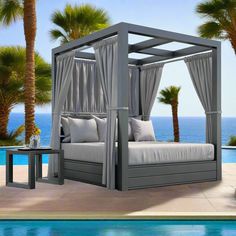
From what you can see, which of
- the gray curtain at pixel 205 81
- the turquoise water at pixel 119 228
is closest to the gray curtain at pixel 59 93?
the gray curtain at pixel 205 81

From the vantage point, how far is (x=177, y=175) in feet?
22.2

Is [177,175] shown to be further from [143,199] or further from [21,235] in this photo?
[21,235]

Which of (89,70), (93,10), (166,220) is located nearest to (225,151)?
(93,10)

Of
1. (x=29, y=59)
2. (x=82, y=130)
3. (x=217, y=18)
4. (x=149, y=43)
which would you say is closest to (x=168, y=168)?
(x=82, y=130)

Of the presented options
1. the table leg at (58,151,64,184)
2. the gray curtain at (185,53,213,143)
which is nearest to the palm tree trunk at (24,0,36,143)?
the table leg at (58,151,64,184)

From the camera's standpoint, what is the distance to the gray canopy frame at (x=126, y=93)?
614 centimetres

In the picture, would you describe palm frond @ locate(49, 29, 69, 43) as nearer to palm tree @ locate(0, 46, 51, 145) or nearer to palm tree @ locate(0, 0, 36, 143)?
palm tree @ locate(0, 0, 36, 143)

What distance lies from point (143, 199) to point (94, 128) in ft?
8.19

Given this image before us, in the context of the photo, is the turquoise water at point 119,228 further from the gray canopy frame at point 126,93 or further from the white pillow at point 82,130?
the white pillow at point 82,130

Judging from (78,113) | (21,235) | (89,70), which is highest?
(89,70)

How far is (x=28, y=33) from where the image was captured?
13414mm

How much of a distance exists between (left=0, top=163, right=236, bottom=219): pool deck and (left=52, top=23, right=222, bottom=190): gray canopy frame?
173 millimetres

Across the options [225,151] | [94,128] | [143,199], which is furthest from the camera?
[225,151]

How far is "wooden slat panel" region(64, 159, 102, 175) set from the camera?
21.6 ft
